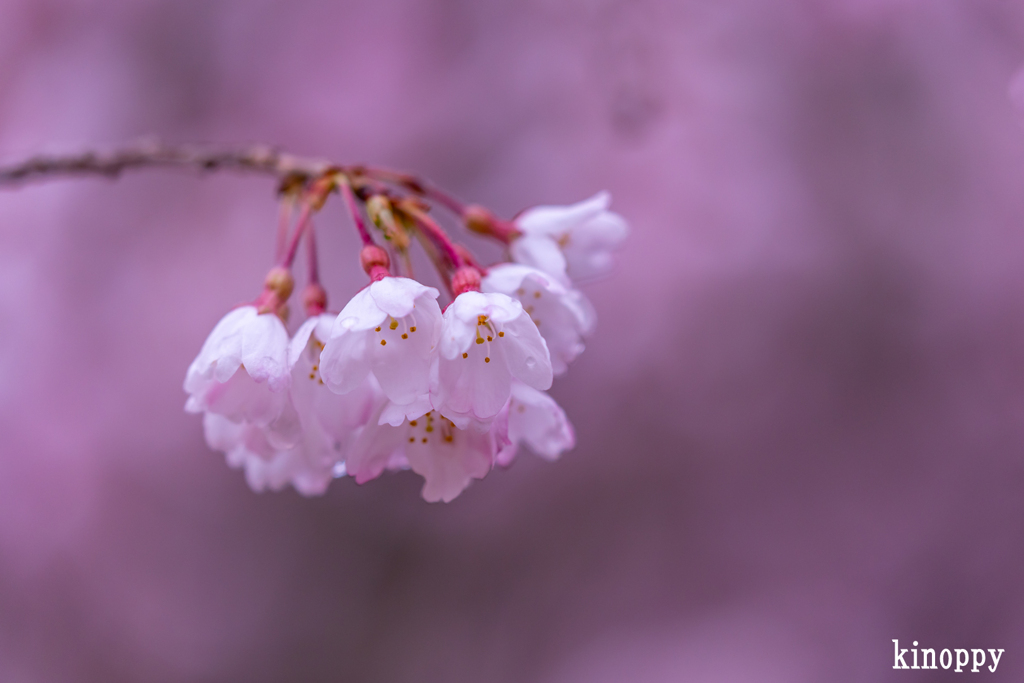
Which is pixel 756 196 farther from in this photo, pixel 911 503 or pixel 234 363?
Result: pixel 234 363

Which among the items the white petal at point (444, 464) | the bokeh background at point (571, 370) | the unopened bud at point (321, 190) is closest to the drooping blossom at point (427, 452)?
the white petal at point (444, 464)

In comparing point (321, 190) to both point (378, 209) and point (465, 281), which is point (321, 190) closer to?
point (378, 209)

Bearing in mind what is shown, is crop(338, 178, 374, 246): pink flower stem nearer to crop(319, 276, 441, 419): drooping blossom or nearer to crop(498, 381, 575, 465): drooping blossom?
crop(319, 276, 441, 419): drooping blossom

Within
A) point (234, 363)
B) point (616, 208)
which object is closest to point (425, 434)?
point (234, 363)

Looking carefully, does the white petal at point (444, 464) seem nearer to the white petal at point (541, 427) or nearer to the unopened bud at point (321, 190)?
the white petal at point (541, 427)

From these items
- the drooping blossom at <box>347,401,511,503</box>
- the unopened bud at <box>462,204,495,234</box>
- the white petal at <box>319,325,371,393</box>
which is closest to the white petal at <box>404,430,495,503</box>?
the drooping blossom at <box>347,401,511,503</box>
